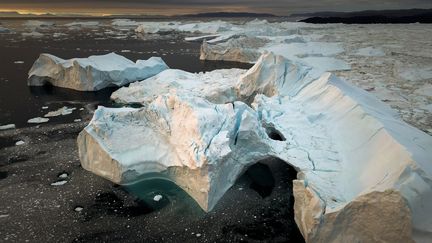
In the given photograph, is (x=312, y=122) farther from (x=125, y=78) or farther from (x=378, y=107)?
(x=125, y=78)

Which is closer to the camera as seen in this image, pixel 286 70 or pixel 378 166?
pixel 378 166

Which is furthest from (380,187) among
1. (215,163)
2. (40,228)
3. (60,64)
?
(60,64)

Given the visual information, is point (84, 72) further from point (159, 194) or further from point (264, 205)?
point (264, 205)

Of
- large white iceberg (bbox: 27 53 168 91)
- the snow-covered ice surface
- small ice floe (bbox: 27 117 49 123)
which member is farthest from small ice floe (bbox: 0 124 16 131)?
the snow-covered ice surface

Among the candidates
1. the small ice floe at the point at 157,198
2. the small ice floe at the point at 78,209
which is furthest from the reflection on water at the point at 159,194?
the small ice floe at the point at 78,209

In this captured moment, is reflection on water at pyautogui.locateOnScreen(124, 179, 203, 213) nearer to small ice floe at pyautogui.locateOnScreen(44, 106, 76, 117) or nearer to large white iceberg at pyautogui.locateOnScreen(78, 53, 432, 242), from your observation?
large white iceberg at pyautogui.locateOnScreen(78, 53, 432, 242)
